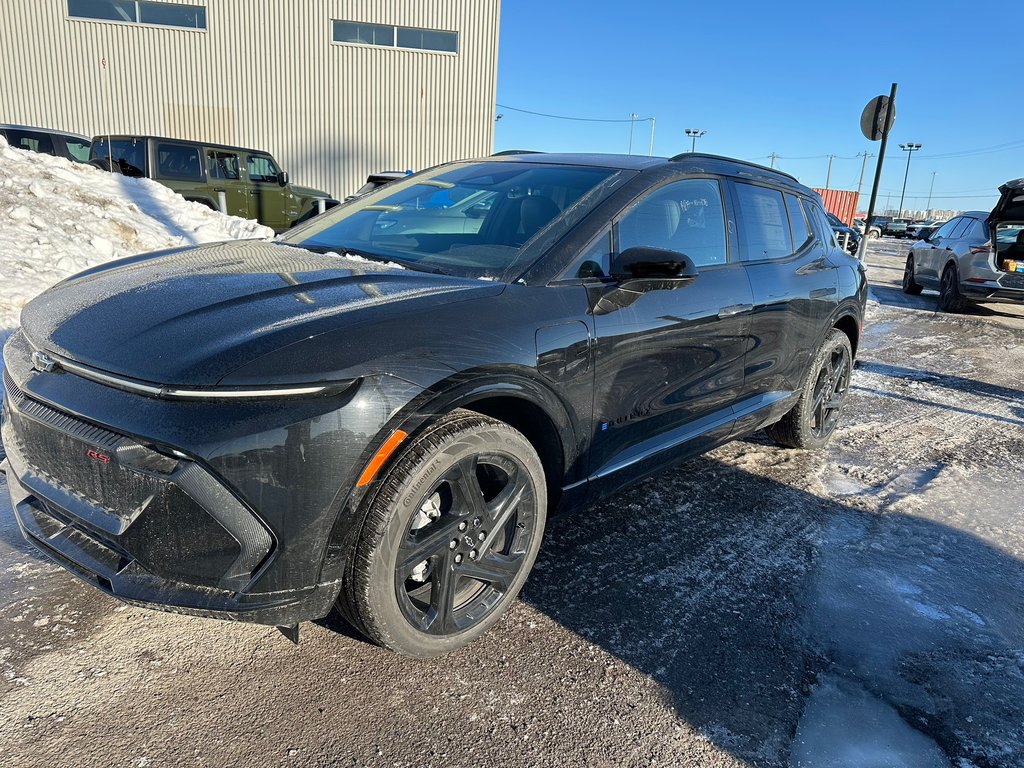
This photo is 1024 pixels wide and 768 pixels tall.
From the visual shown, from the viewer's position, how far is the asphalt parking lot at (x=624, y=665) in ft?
6.52

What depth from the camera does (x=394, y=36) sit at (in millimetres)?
20453

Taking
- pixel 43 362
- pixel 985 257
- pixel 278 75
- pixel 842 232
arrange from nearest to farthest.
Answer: pixel 43 362
pixel 985 257
pixel 842 232
pixel 278 75

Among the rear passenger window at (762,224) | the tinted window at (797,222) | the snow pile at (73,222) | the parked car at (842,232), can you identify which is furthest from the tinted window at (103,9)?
the rear passenger window at (762,224)

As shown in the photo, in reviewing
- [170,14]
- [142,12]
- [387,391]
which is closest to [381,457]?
[387,391]

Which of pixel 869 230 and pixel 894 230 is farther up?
pixel 869 230

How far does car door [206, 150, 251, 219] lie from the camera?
39.1 ft

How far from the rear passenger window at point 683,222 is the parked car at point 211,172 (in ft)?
30.8

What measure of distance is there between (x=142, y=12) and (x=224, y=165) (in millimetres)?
11212

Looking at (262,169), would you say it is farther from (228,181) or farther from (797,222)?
(797,222)

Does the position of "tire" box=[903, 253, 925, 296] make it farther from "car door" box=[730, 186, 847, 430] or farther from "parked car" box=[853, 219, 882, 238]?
"car door" box=[730, 186, 847, 430]

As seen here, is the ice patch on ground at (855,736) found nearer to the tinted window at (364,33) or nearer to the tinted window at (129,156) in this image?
the tinted window at (129,156)

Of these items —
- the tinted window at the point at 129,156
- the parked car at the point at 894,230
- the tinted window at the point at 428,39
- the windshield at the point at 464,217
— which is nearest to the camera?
the windshield at the point at 464,217

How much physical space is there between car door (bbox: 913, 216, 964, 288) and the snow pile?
11013mm

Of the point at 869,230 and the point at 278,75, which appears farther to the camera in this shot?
the point at 278,75
